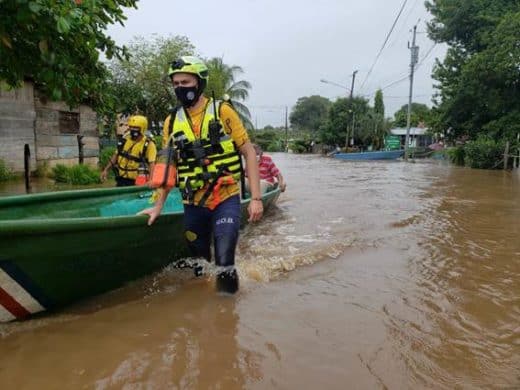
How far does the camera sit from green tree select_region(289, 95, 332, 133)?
75.8 metres

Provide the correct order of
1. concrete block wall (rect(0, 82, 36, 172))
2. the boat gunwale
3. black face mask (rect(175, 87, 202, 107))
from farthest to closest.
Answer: concrete block wall (rect(0, 82, 36, 172)) → black face mask (rect(175, 87, 202, 107)) → the boat gunwale

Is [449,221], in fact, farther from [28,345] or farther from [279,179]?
[28,345]

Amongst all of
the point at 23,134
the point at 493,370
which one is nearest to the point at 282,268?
the point at 493,370

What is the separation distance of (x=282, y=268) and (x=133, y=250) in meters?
1.74

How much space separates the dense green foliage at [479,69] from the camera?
19906 mm

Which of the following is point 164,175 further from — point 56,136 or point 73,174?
point 56,136

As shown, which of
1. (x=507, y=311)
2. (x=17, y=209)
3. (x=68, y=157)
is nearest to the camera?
(x=507, y=311)

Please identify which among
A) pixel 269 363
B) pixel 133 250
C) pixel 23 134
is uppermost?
pixel 23 134

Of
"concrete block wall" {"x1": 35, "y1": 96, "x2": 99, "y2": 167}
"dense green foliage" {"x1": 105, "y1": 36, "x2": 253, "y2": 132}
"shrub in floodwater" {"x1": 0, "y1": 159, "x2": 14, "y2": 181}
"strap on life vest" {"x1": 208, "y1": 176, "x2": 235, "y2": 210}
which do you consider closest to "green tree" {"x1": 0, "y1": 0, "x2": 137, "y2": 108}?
"strap on life vest" {"x1": 208, "y1": 176, "x2": 235, "y2": 210}

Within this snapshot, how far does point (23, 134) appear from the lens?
34.8 feet

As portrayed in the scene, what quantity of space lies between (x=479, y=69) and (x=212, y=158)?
825 inches

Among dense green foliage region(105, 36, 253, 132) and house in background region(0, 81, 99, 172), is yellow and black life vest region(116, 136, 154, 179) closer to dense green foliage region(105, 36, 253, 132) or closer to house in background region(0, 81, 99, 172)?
house in background region(0, 81, 99, 172)

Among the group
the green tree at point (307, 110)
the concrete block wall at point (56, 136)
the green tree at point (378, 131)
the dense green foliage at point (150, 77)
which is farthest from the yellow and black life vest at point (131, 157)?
the green tree at point (307, 110)

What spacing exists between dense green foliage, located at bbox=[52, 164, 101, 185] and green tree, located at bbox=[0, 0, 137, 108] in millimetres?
7139
